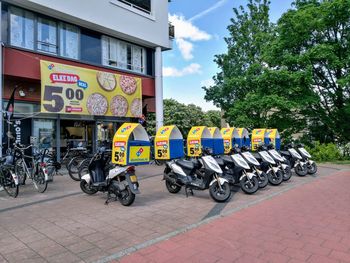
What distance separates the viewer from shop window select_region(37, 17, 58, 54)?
10758 mm

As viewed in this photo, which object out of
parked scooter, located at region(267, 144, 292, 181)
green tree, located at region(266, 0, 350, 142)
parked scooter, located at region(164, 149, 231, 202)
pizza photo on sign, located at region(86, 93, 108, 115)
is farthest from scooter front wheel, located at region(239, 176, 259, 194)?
green tree, located at region(266, 0, 350, 142)

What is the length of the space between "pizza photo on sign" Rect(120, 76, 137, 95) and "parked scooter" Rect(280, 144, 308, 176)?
275 inches

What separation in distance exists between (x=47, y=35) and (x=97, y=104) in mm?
3049

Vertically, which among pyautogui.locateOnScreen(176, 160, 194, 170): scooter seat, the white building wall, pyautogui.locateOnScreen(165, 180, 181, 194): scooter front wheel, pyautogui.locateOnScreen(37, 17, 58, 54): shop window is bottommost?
pyautogui.locateOnScreen(165, 180, 181, 194): scooter front wheel

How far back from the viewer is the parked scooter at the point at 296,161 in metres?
9.34

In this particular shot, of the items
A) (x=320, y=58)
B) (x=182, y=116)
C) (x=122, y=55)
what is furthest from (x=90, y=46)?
(x=320, y=58)

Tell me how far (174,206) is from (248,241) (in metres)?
2.05

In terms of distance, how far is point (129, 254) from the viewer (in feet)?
11.5

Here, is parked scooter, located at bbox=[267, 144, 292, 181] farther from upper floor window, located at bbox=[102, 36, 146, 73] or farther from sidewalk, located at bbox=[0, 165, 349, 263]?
upper floor window, located at bbox=[102, 36, 146, 73]

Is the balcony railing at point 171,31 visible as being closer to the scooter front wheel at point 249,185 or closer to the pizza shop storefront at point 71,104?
the pizza shop storefront at point 71,104

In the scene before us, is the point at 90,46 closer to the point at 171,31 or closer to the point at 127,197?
the point at 171,31

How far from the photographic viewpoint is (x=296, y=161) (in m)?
9.42

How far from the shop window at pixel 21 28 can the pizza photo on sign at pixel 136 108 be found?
4596 mm

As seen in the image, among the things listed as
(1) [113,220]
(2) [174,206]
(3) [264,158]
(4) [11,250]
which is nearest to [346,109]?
(3) [264,158]
